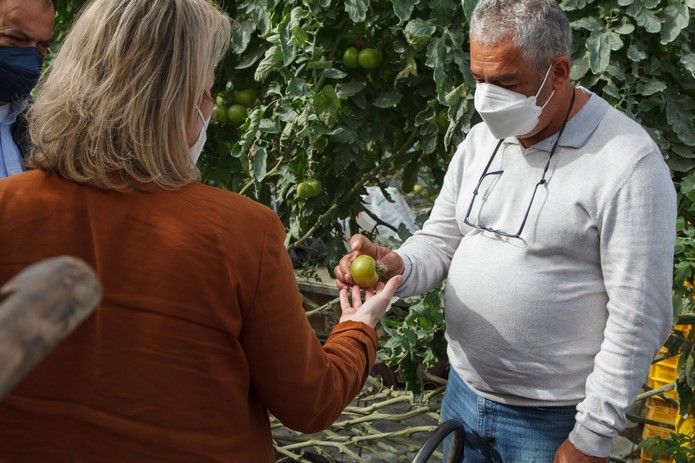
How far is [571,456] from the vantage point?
5.93 ft

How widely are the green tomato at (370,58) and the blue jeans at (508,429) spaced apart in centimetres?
110

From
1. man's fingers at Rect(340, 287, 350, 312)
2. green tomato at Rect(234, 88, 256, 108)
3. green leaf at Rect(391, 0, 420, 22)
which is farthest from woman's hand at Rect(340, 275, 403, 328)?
green tomato at Rect(234, 88, 256, 108)

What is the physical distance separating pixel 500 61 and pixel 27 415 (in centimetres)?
118

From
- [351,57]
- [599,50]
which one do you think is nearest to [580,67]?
[599,50]

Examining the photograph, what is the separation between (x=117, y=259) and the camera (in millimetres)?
1323

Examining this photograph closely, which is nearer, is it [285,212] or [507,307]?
[507,307]

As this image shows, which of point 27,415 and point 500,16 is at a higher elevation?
point 500,16

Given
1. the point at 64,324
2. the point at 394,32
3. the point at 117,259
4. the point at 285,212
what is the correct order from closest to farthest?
1. the point at 64,324
2. the point at 117,259
3. the point at 394,32
4. the point at 285,212

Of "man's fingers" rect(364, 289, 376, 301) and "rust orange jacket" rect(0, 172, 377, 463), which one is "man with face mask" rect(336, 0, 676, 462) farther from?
"rust orange jacket" rect(0, 172, 377, 463)

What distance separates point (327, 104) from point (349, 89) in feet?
0.39

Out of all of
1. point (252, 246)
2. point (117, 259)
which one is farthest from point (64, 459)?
point (252, 246)

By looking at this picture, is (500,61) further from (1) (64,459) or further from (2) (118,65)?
(1) (64,459)

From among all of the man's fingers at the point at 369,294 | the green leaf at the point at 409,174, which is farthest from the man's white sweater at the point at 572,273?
the green leaf at the point at 409,174

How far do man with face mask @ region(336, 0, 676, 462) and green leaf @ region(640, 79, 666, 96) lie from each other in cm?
47
